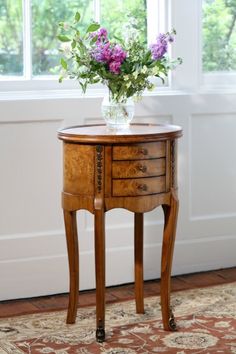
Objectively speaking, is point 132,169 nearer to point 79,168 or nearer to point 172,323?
point 79,168

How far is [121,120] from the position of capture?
3.74 metres

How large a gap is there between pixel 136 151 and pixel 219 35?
5.48ft

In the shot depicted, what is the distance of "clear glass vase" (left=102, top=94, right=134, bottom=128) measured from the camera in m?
3.72

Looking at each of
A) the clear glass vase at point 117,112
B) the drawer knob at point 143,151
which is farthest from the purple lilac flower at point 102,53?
the drawer knob at point 143,151

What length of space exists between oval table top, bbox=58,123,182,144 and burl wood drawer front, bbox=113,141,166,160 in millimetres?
32

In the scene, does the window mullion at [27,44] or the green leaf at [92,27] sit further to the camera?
the window mullion at [27,44]

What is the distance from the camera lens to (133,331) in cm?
372

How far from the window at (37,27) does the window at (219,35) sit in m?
0.37

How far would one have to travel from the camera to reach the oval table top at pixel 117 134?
11.4 ft

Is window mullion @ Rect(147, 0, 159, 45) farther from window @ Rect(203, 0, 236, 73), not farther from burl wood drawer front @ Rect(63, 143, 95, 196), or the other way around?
burl wood drawer front @ Rect(63, 143, 95, 196)

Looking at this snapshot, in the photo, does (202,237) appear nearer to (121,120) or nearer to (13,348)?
(121,120)

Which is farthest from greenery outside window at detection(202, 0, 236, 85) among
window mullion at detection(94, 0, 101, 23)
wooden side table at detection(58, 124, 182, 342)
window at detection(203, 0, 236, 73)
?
wooden side table at detection(58, 124, 182, 342)

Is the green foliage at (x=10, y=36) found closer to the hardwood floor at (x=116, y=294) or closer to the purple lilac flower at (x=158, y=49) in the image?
the purple lilac flower at (x=158, y=49)

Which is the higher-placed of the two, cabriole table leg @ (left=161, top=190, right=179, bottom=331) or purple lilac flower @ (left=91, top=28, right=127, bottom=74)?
purple lilac flower @ (left=91, top=28, right=127, bottom=74)
